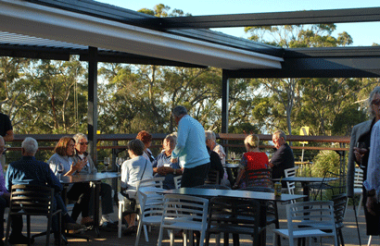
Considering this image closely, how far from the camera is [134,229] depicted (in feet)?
18.2

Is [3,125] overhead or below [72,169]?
overhead

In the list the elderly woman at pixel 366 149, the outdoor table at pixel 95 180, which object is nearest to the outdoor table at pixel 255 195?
the elderly woman at pixel 366 149

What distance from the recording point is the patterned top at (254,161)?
6051 mm

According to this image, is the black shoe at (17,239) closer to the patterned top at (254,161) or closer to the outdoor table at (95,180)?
the outdoor table at (95,180)

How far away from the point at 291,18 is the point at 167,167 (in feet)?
7.66

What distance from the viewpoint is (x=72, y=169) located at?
17.9 ft

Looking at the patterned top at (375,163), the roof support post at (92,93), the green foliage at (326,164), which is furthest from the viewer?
the green foliage at (326,164)

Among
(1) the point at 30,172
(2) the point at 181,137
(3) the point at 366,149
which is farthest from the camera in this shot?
(2) the point at 181,137

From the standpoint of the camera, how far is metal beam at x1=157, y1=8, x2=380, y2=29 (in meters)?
5.78

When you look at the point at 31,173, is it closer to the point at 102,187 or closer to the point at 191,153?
the point at 102,187

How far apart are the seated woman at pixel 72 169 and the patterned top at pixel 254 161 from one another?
1914 mm

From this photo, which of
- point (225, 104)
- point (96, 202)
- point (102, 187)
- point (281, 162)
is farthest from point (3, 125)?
point (225, 104)

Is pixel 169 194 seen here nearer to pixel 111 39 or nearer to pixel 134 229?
pixel 134 229

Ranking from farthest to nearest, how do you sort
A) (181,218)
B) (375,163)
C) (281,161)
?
(281,161) < (181,218) < (375,163)
